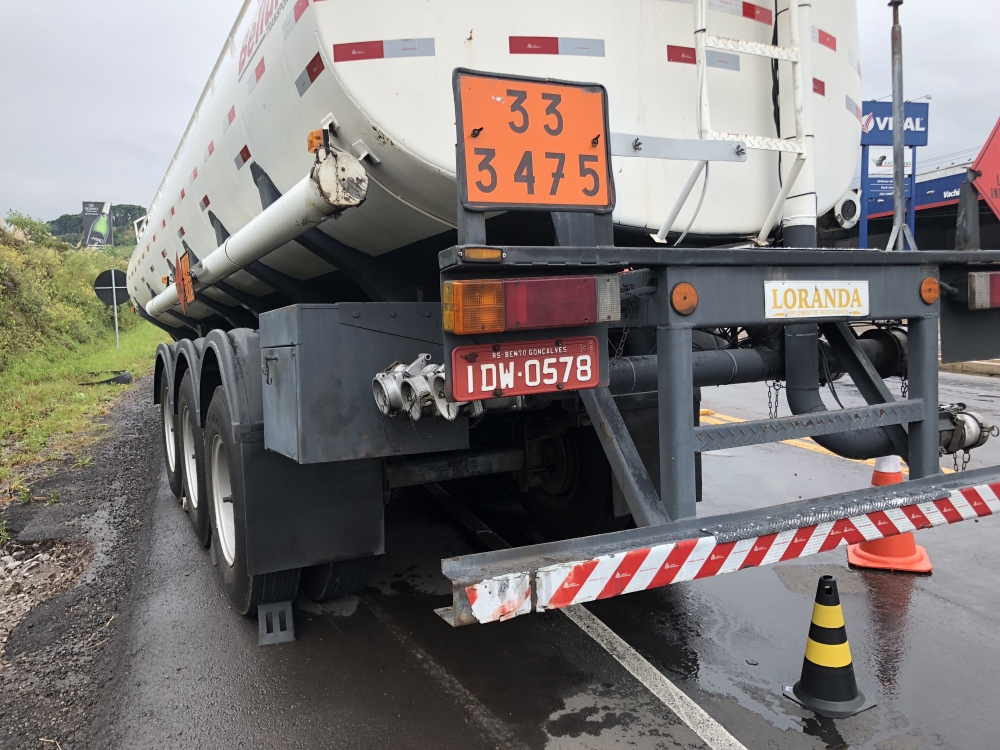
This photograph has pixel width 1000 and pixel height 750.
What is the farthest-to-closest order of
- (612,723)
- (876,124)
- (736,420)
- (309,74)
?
(736,420), (876,124), (309,74), (612,723)

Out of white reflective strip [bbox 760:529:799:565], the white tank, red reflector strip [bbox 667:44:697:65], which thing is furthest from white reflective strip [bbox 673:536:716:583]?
red reflector strip [bbox 667:44:697:65]

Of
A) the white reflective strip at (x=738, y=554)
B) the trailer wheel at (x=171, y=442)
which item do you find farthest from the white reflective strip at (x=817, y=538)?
the trailer wheel at (x=171, y=442)

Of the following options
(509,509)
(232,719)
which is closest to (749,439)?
(232,719)

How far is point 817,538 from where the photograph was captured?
236cm

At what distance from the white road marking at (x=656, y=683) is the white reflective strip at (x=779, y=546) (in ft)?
2.75

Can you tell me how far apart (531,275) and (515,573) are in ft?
2.83

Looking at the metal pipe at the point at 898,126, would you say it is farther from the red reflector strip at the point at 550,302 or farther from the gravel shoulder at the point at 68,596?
the gravel shoulder at the point at 68,596

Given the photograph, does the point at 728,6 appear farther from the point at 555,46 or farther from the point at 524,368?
the point at 524,368

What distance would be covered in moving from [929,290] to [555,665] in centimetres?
221

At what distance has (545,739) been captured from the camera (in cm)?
A: 273

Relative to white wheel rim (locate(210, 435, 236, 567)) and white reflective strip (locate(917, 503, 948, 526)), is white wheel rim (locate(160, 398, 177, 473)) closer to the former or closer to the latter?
white wheel rim (locate(210, 435, 236, 567))

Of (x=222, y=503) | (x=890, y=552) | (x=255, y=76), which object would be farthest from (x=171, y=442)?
(x=890, y=552)

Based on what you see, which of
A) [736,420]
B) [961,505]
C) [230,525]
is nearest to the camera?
[961,505]

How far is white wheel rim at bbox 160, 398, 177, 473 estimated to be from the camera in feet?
20.1
